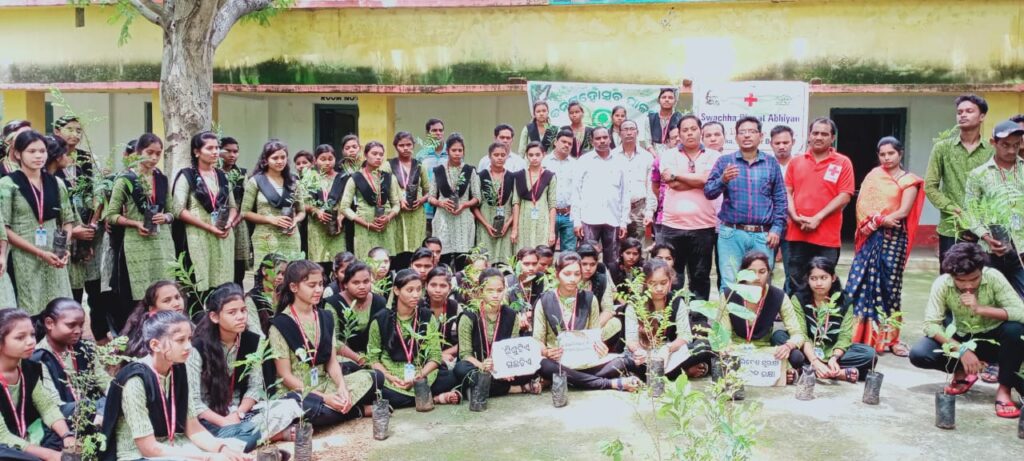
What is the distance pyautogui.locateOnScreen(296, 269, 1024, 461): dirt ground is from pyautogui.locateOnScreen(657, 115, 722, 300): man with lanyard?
1530 mm

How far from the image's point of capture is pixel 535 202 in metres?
7.57

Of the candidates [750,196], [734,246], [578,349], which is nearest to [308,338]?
[578,349]

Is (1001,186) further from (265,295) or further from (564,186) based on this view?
(265,295)

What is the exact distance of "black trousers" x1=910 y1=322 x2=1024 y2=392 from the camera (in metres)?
5.04

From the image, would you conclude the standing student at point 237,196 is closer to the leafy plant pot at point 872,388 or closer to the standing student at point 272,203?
the standing student at point 272,203

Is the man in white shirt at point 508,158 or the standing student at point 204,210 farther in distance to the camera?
the man in white shirt at point 508,158

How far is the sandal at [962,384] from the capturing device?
5.31m

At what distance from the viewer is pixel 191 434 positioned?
402 centimetres

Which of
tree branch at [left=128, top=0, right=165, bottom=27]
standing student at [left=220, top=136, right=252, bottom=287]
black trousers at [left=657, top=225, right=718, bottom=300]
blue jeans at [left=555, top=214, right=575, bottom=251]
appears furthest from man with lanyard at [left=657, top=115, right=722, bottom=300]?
tree branch at [left=128, top=0, right=165, bottom=27]

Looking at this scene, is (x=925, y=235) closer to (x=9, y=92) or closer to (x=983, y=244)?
(x=983, y=244)

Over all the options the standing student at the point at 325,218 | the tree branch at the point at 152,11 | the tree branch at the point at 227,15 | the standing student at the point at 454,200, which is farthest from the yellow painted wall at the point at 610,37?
the standing student at the point at 325,218

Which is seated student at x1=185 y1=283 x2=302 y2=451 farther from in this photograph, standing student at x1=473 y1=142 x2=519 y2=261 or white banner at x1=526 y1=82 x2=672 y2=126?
white banner at x1=526 y1=82 x2=672 y2=126

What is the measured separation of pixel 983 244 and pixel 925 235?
6547 mm

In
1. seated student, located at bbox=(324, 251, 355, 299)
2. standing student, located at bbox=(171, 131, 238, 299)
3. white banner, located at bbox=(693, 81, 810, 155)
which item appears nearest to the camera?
seated student, located at bbox=(324, 251, 355, 299)
